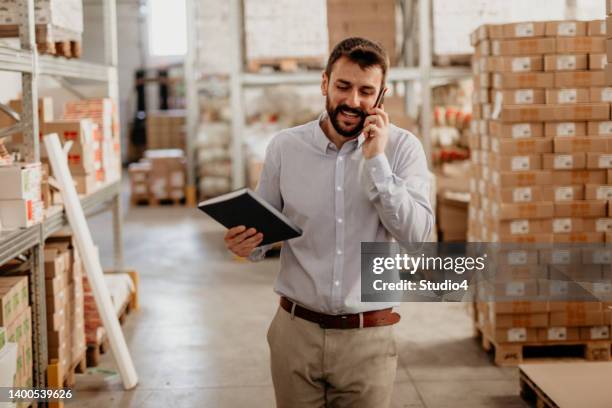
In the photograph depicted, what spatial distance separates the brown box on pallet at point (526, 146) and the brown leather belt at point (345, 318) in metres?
3.06

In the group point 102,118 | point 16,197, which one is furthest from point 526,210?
point 102,118

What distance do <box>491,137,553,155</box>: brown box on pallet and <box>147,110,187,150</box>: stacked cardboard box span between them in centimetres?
1698

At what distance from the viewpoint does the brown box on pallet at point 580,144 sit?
5555 millimetres

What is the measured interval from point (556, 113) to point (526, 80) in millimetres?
311

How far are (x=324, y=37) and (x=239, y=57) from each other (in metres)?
1.10

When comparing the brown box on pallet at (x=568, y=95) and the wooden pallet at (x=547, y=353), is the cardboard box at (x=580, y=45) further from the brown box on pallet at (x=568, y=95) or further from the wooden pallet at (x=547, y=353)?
the wooden pallet at (x=547, y=353)

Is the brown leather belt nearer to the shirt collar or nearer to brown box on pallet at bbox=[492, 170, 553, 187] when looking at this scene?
the shirt collar

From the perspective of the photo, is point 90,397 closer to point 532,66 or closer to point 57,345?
point 57,345

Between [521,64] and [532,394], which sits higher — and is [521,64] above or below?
above

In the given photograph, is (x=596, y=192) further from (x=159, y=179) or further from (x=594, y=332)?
(x=159, y=179)

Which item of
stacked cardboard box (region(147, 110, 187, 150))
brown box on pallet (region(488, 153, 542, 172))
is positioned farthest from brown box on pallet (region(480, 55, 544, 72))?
stacked cardboard box (region(147, 110, 187, 150))

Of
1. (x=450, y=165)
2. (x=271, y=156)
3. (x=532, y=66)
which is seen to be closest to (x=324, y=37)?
(x=450, y=165)

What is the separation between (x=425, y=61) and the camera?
33.7 ft

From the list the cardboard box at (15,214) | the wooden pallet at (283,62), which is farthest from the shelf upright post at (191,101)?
the cardboard box at (15,214)
